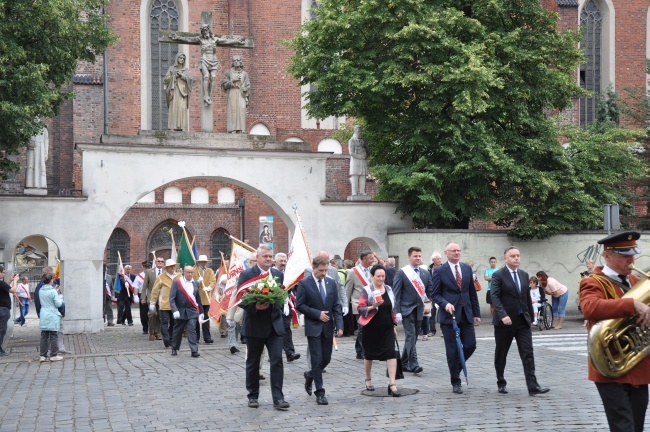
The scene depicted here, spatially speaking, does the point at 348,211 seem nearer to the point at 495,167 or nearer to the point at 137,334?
the point at 495,167

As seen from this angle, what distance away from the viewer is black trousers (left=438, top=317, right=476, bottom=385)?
1211 cm

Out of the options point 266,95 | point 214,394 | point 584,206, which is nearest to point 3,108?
point 214,394

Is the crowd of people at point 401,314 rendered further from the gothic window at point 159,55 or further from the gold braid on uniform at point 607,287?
the gothic window at point 159,55

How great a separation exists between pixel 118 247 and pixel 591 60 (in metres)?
23.2

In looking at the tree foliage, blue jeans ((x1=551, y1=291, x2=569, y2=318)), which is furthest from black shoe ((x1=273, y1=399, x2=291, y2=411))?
the tree foliage

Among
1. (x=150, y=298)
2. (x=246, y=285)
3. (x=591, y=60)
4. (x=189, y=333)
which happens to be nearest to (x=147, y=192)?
(x=150, y=298)

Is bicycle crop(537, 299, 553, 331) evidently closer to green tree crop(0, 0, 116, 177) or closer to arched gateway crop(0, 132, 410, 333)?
arched gateway crop(0, 132, 410, 333)

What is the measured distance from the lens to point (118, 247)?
39.2m

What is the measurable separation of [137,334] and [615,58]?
29.3 m

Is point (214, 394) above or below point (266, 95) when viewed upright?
below

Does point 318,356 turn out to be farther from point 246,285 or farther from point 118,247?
point 118,247

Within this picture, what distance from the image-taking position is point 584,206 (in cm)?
2594

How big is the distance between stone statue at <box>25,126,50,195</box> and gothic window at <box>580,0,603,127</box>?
2810 centimetres

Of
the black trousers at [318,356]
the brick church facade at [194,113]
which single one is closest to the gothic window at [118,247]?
the brick church facade at [194,113]
